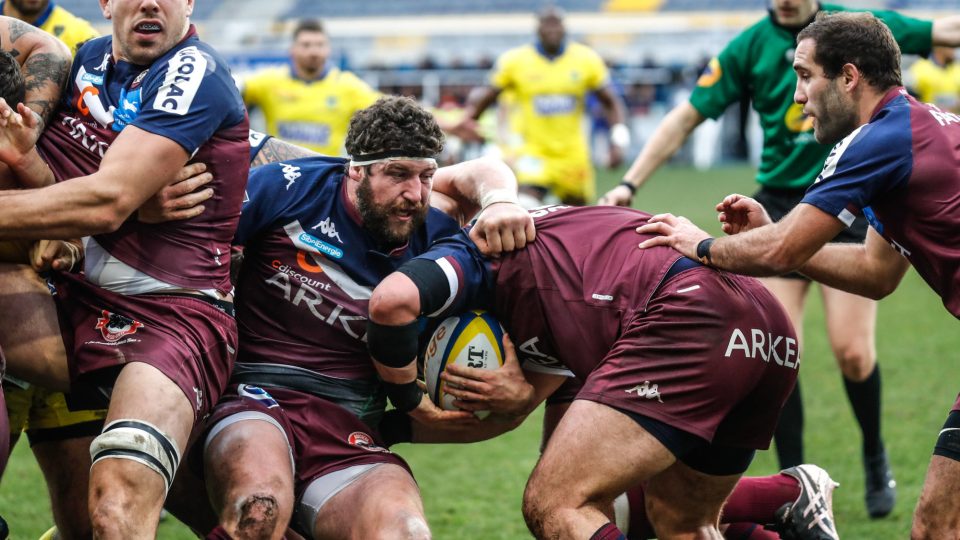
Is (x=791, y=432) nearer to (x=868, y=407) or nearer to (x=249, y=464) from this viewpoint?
(x=868, y=407)

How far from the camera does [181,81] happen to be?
4.03m

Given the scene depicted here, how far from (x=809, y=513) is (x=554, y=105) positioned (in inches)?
315

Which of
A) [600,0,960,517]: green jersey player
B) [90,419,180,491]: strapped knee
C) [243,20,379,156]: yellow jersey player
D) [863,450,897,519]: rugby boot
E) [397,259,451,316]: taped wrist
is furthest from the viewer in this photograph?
[243,20,379,156]: yellow jersey player

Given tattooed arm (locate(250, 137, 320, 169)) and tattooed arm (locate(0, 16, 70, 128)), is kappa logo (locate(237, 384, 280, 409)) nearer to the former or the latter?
tattooed arm (locate(250, 137, 320, 169))

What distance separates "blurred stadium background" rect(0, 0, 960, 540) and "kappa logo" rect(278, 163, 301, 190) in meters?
1.56

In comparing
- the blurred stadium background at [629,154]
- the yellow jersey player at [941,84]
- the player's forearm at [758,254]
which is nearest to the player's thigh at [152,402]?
the blurred stadium background at [629,154]

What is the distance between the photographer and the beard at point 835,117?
421 centimetres

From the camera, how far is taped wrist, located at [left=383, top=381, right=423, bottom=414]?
14.3ft

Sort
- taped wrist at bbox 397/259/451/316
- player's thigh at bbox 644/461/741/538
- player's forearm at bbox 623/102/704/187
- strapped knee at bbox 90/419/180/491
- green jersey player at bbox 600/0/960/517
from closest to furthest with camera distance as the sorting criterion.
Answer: strapped knee at bbox 90/419/180/491, taped wrist at bbox 397/259/451/316, player's thigh at bbox 644/461/741/538, green jersey player at bbox 600/0/960/517, player's forearm at bbox 623/102/704/187

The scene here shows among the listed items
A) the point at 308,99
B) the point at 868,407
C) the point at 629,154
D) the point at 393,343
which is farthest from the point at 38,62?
the point at 629,154

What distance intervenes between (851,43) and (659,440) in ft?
4.85

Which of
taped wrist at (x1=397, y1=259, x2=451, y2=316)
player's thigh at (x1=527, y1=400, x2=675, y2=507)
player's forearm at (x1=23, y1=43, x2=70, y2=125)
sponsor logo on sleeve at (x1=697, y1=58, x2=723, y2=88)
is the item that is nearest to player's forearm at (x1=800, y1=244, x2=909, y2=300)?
player's thigh at (x1=527, y1=400, x2=675, y2=507)

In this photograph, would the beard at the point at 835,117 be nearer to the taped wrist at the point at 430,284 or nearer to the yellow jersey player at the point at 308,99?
the taped wrist at the point at 430,284

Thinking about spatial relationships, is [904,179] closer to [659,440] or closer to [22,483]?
[659,440]
